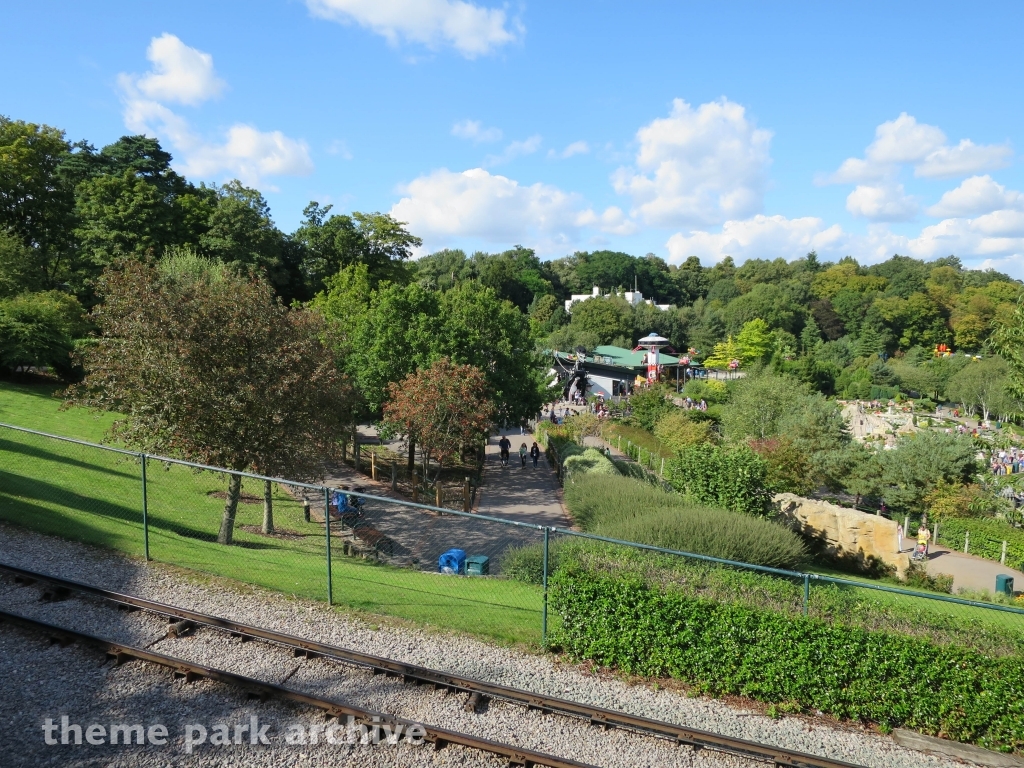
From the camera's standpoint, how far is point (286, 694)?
23.7 ft

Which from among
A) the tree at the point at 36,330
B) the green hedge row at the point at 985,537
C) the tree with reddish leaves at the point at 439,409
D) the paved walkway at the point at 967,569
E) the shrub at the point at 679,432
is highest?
the tree at the point at 36,330

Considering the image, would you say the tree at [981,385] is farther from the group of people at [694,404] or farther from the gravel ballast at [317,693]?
the gravel ballast at [317,693]

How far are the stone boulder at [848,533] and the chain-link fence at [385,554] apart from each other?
3.44m

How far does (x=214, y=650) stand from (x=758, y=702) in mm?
6808

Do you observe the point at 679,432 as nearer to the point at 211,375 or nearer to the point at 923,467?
the point at 923,467

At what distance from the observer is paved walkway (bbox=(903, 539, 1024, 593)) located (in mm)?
19203

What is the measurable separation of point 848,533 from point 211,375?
56.7 feet

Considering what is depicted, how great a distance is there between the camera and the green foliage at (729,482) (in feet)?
59.9

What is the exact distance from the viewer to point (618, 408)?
48.2 metres

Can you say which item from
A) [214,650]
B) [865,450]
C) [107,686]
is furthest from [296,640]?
[865,450]

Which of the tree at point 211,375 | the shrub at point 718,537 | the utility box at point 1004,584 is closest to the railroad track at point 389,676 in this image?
the tree at point 211,375

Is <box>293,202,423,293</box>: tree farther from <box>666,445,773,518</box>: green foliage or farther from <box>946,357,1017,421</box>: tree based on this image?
Answer: <box>946,357,1017,421</box>: tree

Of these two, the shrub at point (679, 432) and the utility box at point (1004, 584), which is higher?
the shrub at point (679, 432)

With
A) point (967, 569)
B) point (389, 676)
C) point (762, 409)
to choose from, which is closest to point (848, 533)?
point (967, 569)
